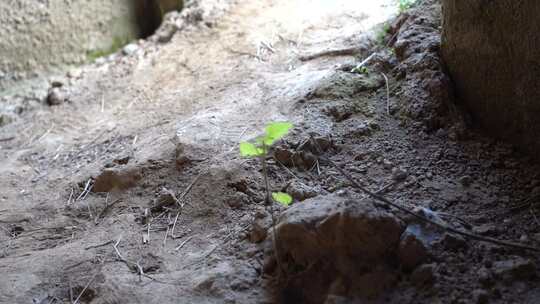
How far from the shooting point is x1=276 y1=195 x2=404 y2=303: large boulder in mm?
1740

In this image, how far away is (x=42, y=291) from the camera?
209 centimetres

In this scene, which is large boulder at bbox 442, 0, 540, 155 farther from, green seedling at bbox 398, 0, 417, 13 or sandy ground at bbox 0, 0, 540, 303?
green seedling at bbox 398, 0, 417, 13

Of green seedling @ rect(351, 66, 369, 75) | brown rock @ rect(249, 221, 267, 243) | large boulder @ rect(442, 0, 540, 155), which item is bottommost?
brown rock @ rect(249, 221, 267, 243)

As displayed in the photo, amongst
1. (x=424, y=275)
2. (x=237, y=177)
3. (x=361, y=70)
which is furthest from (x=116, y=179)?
(x=424, y=275)

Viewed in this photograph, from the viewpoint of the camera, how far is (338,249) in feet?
5.86

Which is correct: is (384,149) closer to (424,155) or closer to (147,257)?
(424,155)

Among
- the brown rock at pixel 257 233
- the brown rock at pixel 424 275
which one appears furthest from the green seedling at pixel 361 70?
the brown rock at pixel 424 275

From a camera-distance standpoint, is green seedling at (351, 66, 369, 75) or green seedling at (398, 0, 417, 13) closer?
green seedling at (351, 66, 369, 75)

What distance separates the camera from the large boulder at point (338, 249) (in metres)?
1.74

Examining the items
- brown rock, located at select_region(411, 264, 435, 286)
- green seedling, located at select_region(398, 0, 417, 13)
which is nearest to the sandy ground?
brown rock, located at select_region(411, 264, 435, 286)

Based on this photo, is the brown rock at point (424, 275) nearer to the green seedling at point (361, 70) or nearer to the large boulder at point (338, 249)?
the large boulder at point (338, 249)

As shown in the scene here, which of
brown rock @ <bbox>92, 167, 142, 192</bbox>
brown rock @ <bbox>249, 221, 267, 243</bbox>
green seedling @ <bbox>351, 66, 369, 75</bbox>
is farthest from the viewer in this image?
green seedling @ <bbox>351, 66, 369, 75</bbox>

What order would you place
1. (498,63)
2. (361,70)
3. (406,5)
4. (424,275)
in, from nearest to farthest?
(424,275) < (498,63) < (361,70) < (406,5)

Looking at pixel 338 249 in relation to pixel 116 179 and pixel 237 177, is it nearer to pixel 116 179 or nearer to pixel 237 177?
pixel 237 177
